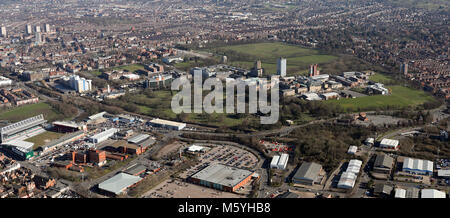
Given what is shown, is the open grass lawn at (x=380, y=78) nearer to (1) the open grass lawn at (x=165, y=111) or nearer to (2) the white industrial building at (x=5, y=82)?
(1) the open grass lawn at (x=165, y=111)

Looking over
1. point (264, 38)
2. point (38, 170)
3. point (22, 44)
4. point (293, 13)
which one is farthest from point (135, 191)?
point (293, 13)

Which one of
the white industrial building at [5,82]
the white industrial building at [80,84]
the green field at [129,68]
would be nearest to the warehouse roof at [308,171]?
the white industrial building at [80,84]

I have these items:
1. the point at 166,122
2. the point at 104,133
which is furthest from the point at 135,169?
the point at 166,122

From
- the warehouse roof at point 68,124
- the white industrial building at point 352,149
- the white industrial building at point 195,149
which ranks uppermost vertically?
the warehouse roof at point 68,124

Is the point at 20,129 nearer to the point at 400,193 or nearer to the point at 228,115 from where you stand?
the point at 228,115

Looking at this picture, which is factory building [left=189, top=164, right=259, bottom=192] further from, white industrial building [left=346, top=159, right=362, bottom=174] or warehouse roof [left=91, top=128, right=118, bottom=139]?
warehouse roof [left=91, top=128, right=118, bottom=139]
